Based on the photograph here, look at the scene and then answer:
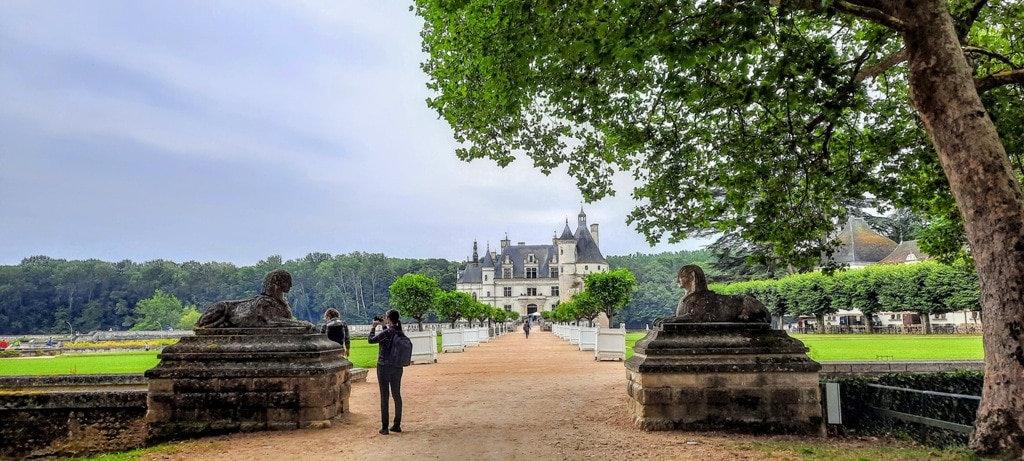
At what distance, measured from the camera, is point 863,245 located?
62125 mm

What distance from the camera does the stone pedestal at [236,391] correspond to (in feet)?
24.9

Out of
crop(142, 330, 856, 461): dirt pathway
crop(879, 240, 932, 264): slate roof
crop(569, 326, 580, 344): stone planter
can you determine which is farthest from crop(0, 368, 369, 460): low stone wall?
crop(879, 240, 932, 264): slate roof

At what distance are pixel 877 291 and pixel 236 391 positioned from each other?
1805 inches

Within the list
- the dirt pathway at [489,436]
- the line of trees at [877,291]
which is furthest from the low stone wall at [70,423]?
the line of trees at [877,291]

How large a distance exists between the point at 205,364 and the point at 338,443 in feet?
7.37

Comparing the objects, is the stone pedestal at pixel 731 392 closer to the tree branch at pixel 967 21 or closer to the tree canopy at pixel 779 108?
the tree canopy at pixel 779 108

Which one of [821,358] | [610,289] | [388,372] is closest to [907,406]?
[821,358]

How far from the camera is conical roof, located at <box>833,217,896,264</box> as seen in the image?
61719 millimetres

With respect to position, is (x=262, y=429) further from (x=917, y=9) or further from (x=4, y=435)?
(x=917, y=9)

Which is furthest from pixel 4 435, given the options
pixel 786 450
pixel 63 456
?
pixel 786 450

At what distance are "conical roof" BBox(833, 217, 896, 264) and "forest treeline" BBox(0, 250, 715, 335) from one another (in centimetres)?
1682

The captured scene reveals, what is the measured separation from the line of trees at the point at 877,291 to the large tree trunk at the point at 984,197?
34.1m

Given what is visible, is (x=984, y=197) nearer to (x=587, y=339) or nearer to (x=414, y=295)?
(x=587, y=339)

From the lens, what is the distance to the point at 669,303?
327ft
